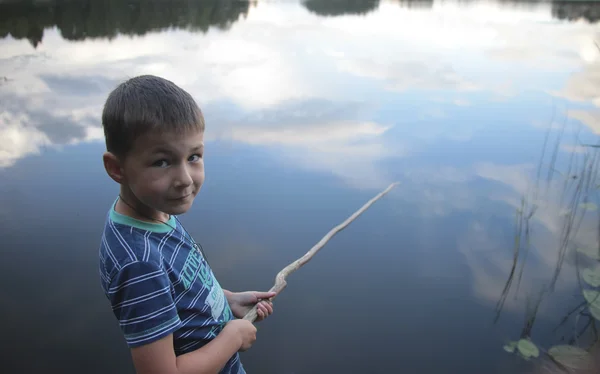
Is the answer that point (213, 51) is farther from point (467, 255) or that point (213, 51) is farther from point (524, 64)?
point (467, 255)

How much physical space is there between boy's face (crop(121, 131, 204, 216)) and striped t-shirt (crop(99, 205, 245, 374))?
5 cm

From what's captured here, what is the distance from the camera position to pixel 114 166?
909 millimetres

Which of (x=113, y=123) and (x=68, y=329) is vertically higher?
(x=113, y=123)

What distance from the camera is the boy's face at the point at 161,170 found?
885mm

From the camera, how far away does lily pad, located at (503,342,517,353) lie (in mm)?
2560

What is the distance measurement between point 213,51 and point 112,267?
10665 millimetres

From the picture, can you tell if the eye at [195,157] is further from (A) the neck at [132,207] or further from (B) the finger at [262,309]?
(B) the finger at [262,309]

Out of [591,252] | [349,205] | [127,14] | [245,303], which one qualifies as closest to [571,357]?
[591,252]

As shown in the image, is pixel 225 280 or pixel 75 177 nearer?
pixel 225 280

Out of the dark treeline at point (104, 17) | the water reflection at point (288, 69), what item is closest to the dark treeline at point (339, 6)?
the dark treeline at point (104, 17)

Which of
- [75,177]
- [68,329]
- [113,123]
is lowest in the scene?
[68,329]

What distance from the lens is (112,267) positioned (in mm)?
811

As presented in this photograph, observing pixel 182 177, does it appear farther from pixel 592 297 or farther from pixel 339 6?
pixel 339 6

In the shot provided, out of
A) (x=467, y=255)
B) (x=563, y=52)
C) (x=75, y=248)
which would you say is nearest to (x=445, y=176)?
(x=467, y=255)
